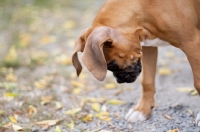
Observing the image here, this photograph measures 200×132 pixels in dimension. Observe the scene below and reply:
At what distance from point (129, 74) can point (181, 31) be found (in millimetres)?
535

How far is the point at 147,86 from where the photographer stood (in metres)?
3.50

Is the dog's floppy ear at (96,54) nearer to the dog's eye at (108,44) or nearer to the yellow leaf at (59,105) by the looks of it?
the dog's eye at (108,44)

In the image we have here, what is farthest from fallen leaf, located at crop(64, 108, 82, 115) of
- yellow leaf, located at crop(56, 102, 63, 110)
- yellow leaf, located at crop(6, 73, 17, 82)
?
yellow leaf, located at crop(6, 73, 17, 82)

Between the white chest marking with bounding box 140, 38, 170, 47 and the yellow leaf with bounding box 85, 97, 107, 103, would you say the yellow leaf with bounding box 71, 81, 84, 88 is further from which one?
the white chest marking with bounding box 140, 38, 170, 47

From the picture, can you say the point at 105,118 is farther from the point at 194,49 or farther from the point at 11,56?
the point at 11,56

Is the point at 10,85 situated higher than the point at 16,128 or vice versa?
the point at 10,85

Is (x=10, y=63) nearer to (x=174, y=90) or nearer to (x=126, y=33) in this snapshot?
(x=174, y=90)

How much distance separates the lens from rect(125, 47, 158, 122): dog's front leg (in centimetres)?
347

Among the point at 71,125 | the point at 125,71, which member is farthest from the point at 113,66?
the point at 71,125

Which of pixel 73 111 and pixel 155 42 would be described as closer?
pixel 155 42

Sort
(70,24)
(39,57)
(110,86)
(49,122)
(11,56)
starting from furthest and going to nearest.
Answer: (70,24) → (39,57) → (11,56) → (110,86) → (49,122)

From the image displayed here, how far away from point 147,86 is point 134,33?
2.30 feet

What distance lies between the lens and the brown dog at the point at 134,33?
9.23ft

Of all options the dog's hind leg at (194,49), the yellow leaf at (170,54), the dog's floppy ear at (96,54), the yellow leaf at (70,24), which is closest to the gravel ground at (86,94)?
the yellow leaf at (170,54)
